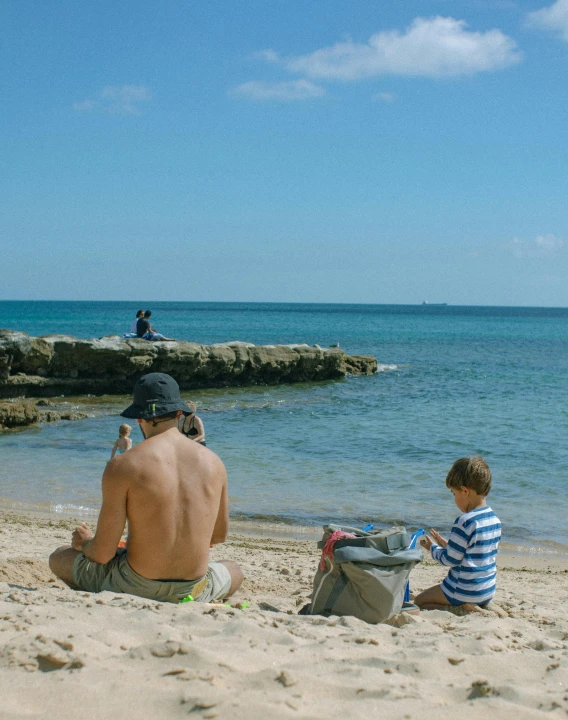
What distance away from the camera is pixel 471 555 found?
4.67 meters

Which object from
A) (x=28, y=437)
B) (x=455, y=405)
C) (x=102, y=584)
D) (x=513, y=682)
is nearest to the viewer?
(x=513, y=682)

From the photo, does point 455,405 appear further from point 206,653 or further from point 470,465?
point 206,653

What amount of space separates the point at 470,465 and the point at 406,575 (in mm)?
787

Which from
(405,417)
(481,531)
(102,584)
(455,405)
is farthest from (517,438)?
(102,584)

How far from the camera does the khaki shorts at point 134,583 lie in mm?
4234

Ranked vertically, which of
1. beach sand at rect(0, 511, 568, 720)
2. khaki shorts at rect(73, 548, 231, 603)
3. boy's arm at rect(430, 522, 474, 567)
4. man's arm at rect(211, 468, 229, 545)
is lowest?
khaki shorts at rect(73, 548, 231, 603)

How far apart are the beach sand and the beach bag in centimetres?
17

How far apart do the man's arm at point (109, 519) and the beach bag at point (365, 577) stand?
1228 mm

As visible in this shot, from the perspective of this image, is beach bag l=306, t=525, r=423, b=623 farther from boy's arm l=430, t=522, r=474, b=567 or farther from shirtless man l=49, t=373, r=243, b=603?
shirtless man l=49, t=373, r=243, b=603

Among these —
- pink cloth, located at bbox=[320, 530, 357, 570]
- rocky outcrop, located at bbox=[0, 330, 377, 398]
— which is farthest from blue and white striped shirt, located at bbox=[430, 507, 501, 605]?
rocky outcrop, located at bbox=[0, 330, 377, 398]

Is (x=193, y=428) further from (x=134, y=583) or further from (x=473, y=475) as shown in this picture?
(x=473, y=475)

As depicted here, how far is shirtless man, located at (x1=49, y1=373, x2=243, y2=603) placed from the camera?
400 centimetres

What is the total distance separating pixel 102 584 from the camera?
14.3ft

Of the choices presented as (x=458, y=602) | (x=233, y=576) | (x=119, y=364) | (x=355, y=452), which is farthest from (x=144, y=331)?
(x=458, y=602)
